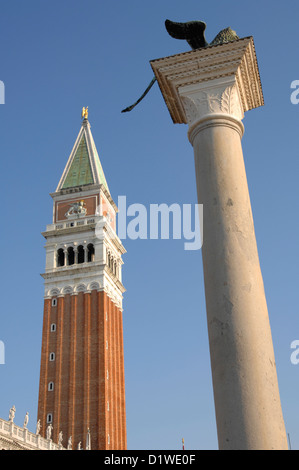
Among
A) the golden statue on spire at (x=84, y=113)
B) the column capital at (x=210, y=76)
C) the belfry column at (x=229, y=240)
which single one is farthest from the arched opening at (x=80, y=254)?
the column capital at (x=210, y=76)

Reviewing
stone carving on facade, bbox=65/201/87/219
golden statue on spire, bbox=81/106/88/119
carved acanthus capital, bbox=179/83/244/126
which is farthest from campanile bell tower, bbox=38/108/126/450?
carved acanthus capital, bbox=179/83/244/126

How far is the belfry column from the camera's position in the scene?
4871 millimetres

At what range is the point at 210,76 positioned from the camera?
6.53 m

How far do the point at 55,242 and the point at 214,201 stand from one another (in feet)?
144

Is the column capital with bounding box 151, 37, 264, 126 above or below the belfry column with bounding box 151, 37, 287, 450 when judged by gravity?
above

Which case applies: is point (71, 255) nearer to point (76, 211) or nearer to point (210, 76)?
point (76, 211)

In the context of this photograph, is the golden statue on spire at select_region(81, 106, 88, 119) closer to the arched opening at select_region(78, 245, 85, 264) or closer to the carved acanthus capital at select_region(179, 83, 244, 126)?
the arched opening at select_region(78, 245, 85, 264)

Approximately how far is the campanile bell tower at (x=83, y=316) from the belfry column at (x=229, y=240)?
37.1 meters

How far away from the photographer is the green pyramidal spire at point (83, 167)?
5181 cm

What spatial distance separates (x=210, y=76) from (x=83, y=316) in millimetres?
41460

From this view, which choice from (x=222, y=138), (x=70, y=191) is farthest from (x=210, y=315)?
(x=70, y=191)

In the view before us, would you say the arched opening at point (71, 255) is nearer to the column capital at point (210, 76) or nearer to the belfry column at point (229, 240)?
the belfry column at point (229, 240)

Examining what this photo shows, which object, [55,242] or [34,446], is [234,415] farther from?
[55,242]

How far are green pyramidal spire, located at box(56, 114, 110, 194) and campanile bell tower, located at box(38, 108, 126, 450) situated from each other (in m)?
0.10
